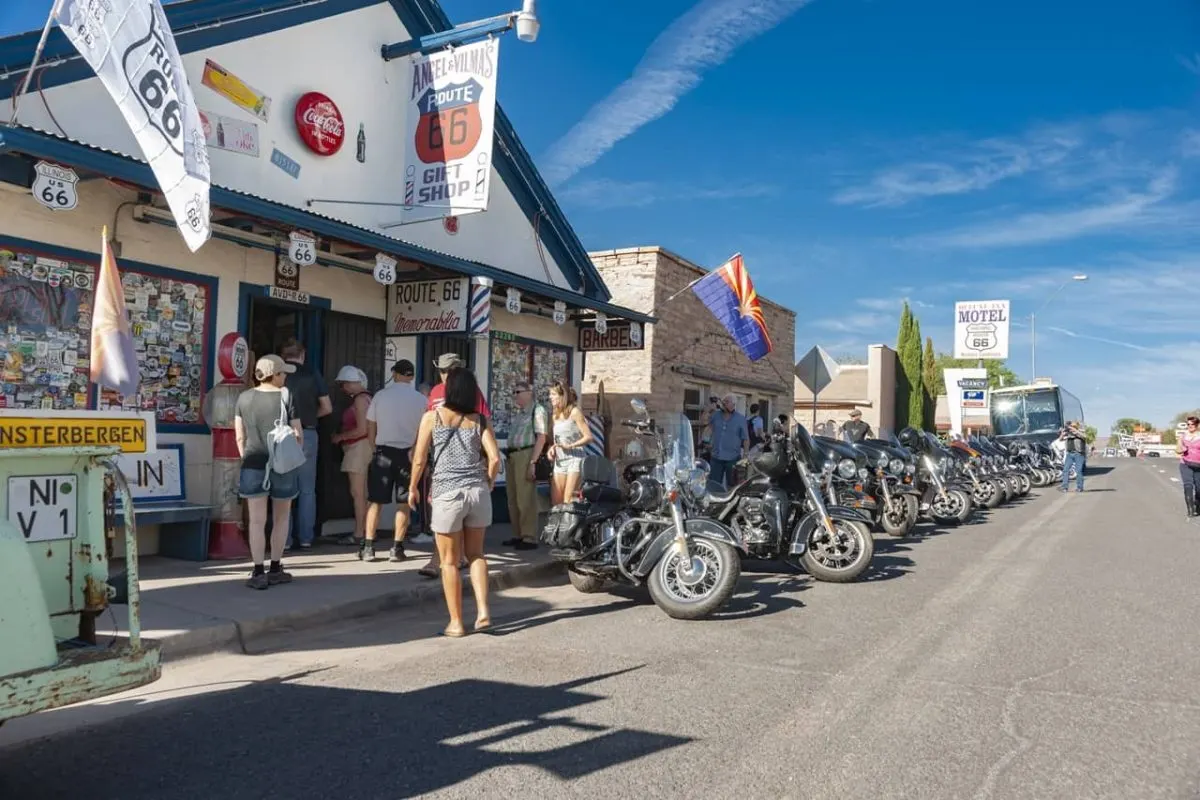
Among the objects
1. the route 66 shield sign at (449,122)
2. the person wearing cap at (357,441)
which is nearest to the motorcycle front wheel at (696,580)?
the person wearing cap at (357,441)

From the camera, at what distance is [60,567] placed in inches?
130

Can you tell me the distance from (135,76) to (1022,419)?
32839 millimetres

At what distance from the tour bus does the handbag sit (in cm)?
2958

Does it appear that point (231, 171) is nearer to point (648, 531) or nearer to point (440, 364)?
point (440, 364)

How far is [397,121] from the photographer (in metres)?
10.8

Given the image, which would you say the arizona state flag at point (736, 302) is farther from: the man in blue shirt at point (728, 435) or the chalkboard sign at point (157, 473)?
the chalkboard sign at point (157, 473)

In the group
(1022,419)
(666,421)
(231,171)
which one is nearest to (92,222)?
(231,171)

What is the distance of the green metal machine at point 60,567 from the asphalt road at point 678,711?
745mm

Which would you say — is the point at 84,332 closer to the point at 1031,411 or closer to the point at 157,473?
the point at 157,473

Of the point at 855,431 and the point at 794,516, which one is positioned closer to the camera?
the point at 794,516

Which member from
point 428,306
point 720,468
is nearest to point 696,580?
point 428,306

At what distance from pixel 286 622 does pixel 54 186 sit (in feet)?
11.5

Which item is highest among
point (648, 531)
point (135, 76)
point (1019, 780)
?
point (135, 76)

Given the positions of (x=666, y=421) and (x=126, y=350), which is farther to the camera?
(x=666, y=421)
